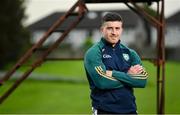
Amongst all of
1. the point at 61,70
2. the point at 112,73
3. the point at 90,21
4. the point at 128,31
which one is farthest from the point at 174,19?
the point at 112,73

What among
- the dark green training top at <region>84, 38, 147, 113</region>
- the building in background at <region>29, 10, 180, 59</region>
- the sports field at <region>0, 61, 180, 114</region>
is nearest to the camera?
the dark green training top at <region>84, 38, 147, 113</region>

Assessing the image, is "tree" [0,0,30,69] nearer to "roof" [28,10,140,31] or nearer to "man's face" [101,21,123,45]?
"man's face" [101,21,123,45]

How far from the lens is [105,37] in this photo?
5.13m

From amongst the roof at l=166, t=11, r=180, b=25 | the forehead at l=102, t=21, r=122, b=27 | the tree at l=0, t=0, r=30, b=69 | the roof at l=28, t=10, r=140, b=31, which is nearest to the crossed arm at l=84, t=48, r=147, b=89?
the forehead at l=102, t=21, r=122, b=27

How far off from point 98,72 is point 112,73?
13 centimetres

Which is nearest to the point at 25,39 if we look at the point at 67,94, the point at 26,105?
the point at 67,94

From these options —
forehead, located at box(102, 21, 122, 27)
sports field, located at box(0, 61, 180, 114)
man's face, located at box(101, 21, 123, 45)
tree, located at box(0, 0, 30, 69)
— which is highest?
forehead, located at box(102, 21, 122, 27)

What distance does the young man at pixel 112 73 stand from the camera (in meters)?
5.03

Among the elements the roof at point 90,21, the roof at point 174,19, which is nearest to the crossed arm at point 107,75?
the roof at point 90,21

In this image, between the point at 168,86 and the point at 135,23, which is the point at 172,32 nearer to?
the point at 135,23

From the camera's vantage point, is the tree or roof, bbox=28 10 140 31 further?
roof, bbox=28 10 140 31

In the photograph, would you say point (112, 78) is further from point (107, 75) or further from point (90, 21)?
point (90, 21)

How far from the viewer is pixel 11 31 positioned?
3950 cm

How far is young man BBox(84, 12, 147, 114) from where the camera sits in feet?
16.5
